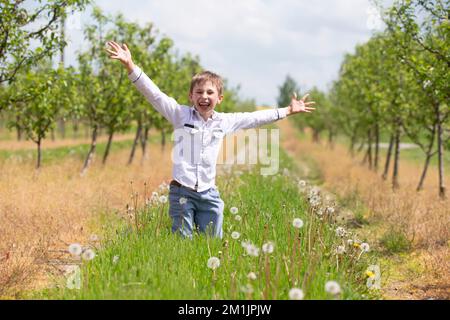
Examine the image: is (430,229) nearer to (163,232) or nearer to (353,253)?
(353,253)

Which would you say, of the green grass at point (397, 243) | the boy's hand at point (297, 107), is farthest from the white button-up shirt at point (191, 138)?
the green grass at point (397, 243)

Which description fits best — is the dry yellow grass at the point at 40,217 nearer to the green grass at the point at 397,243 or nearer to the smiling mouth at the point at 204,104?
the smiling mouth at the point at 204,104

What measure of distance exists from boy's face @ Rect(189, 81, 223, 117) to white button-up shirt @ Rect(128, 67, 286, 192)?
9 centimetres

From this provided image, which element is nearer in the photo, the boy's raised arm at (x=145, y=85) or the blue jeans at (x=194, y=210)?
the boy's raised arm at (x=145, y=85)

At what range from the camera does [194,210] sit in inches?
194

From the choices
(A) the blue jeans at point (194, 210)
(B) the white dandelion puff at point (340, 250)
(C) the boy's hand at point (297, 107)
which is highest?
(C) the boy's hand at point (297, 107)

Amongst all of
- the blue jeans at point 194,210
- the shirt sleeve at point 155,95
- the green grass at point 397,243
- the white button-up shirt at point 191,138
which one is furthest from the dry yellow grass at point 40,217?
the green grass at point 397,243

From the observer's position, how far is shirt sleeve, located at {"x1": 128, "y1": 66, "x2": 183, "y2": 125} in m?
→ 4.53

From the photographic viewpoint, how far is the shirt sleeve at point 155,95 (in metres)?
4.53

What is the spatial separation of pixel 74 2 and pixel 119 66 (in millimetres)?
6069

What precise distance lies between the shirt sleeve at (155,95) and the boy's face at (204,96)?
0.59ft

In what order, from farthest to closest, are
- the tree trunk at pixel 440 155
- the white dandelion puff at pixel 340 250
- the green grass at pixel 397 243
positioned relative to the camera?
the tree trunk at pixel 440 155, the green grass at pixel 397 243, the white dandelion puff at pixel 340 250

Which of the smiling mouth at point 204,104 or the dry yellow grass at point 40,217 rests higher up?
the smiling mouth at point 204,104

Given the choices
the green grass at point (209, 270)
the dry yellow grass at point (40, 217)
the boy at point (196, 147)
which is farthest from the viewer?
the boy at point (196, 147)
